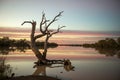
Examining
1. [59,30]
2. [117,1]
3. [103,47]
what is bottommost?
[103,47]

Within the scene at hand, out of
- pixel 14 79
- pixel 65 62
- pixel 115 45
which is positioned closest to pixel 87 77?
pixel 14 79

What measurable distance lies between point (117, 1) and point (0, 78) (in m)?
5.06

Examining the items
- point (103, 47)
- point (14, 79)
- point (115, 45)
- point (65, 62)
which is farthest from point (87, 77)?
point (103, 47)

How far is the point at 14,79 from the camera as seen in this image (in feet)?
14.9

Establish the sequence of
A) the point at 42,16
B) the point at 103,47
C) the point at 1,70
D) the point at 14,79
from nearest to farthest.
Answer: the point at 14,79 < the point at 1,70 < the point at 42,16 < the point at 103,47

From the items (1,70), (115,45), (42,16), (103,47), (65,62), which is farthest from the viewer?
(103,47)

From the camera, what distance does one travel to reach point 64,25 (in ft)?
30.4

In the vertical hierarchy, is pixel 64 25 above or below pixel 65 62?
above

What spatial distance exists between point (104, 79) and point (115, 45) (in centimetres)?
1147

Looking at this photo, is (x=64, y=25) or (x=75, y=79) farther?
(x=64, y=25)

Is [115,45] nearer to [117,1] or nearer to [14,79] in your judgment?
[117,1]

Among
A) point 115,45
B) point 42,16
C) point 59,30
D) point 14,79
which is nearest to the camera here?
point 14,79

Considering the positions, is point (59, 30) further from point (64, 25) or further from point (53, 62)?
point (53, 62)

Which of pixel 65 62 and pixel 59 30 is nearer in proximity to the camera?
pixel 65 62
